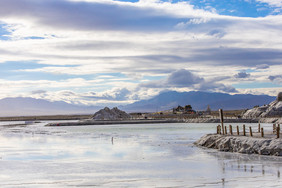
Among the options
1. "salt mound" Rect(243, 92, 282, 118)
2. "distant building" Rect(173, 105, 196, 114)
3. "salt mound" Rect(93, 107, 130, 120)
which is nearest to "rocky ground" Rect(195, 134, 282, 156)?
"salt mound" Rect(243, 92, 282, 118)

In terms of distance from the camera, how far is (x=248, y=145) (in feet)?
95.9

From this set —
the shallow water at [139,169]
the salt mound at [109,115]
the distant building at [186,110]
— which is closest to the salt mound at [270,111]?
the salt mound at [109,115]

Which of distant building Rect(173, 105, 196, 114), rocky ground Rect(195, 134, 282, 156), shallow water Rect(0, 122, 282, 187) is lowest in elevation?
shallow water Rect(0, 122, 282, 187)

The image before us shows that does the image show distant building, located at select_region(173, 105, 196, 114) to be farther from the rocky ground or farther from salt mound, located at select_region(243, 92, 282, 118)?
the rocky ground

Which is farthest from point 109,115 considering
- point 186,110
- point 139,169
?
point 139,169

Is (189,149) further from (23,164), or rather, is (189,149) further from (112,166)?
(23,164)

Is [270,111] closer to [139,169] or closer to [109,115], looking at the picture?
[109,115]

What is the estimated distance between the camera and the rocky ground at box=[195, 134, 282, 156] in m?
27.3

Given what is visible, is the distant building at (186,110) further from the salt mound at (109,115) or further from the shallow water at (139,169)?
the shallow water at (139,169)

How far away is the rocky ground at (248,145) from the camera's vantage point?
27.3 meters

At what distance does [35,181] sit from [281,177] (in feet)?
37.3

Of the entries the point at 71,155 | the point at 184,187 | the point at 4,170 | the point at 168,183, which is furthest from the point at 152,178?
the point at 71,155

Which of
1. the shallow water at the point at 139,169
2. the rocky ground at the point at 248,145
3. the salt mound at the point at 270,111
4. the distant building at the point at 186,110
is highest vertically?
the distant building at the point at 186,110

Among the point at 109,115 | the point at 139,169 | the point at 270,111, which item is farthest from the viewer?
the point at 109,115
